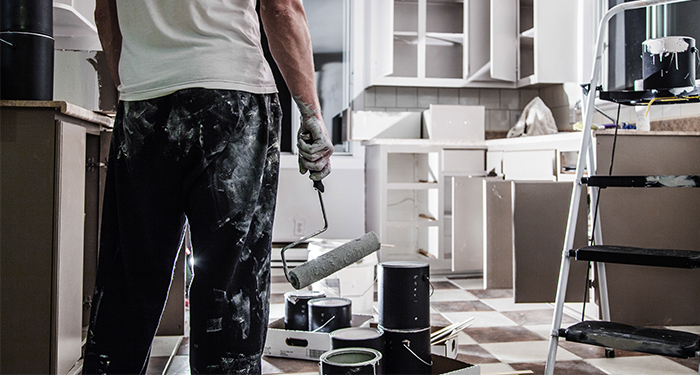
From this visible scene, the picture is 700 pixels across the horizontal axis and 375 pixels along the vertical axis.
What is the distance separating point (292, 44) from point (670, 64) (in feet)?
4.66

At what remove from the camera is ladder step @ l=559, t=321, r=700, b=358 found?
1.47 m

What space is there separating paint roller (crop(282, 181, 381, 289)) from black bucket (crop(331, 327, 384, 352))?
1.24 ft

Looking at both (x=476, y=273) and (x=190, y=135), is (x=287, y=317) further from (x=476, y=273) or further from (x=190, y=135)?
(x=476, y=273)

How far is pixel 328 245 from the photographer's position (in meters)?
2.71

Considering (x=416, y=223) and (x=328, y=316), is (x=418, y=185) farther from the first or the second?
(x=328, y=316)

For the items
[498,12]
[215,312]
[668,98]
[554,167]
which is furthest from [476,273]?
[215,312]

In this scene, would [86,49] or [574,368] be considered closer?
[574,368]

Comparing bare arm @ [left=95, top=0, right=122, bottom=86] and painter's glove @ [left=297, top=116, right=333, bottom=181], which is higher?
bare arm @ [left=95, top=0, right=122, bottom=86]

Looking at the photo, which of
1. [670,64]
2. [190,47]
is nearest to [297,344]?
[190,47]

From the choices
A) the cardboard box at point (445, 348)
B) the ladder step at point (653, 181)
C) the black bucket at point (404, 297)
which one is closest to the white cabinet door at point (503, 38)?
the ladder step at point (653, 181)

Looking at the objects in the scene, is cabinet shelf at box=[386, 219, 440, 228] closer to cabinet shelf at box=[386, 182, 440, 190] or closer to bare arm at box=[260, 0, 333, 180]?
cabinet shelf at box=[386, 182, 440, 190]

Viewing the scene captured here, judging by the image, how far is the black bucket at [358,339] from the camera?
1497 mm

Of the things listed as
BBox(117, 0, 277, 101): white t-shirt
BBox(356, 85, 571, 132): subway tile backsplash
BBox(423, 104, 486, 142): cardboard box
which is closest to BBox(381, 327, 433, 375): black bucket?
BBox(117, 0, 277, 101): white t-shirt

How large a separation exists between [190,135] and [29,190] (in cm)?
84
